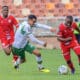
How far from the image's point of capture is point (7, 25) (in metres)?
20.2

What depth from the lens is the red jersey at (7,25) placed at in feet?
66.1

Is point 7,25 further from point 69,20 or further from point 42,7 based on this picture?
point 42,7

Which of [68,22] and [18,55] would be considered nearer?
[68,22]

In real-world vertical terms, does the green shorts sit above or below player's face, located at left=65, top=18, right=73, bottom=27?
below

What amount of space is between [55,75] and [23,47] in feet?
5.21

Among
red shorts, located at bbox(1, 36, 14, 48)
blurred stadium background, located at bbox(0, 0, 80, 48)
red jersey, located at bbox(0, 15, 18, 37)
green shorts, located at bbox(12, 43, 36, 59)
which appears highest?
red jersey, located at bbox(0, 15, 18, 37)

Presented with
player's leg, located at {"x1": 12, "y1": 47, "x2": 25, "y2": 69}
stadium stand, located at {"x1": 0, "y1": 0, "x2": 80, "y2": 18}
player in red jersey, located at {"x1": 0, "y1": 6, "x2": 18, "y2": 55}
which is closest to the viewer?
player's leg, located at {"x1": 12, "y1": 47, "x2": 25, "y2": 69}

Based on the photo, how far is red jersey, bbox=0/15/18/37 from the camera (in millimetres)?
20141

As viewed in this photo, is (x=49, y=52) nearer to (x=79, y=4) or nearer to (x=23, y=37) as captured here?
(x=79, y=4)

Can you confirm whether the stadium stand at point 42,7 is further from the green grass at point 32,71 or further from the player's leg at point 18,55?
the player's leg at point 18,55

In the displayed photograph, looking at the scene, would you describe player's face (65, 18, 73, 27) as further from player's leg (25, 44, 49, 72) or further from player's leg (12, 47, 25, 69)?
player's leg (12, 47, 25, 69)

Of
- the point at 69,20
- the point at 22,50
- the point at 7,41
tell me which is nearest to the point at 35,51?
the point at 22,50

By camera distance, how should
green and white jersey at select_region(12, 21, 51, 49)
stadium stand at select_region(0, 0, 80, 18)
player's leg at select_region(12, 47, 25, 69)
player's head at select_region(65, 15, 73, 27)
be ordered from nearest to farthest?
player's head at select_region(65, 15, 73, 27), green and white jersey at select_region(12, 21, 51, 49), player's leg at select_region(12, 47, 25, 69), stadium stand at select_region(0, 0, 80, 18)

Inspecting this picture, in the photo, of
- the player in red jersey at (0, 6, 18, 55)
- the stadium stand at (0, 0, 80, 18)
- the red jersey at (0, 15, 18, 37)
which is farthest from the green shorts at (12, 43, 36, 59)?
the stadium stand at (0, 0, 80, 18)
